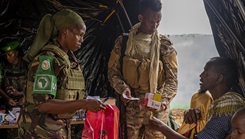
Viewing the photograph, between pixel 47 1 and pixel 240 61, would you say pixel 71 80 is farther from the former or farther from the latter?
pixel 47 1

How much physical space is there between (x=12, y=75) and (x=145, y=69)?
2.57 metres

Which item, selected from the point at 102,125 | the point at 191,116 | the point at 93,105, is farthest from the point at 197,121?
the point at 93,105

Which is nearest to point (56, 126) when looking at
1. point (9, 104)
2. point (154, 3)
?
point (154, 3)

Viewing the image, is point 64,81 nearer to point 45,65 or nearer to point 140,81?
point 45,65

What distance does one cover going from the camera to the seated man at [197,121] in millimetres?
2924

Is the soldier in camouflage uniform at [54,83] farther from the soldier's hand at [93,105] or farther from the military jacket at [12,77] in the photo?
the military jacket at [12,77]

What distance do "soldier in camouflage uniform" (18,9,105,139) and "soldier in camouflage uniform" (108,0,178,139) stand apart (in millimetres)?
990

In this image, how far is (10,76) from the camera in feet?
16.6

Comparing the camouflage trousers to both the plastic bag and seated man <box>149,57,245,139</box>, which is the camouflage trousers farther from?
seated man <box>149,57,245,139</box>

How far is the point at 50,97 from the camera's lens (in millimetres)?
2293

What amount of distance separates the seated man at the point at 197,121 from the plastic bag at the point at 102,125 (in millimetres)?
663

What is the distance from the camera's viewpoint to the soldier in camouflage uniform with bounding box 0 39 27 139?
195 inches

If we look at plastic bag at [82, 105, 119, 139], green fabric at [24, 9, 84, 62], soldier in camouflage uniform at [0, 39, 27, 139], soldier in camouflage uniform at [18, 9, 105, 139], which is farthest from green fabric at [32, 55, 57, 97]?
soldier in camouflage uniform at [0, 39, 27, 139]

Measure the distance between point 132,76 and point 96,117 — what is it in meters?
0.60
